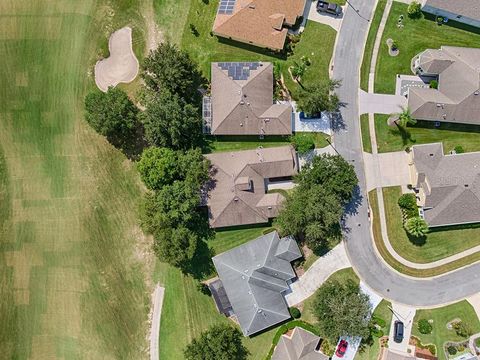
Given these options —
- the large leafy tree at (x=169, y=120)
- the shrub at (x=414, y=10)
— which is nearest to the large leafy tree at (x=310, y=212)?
the large leafy tree at (x=169, y=120)

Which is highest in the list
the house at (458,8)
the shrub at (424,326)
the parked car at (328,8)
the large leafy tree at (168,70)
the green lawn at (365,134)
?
the house at (458,8)

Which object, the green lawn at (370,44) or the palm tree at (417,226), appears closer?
the palm tree at (417,226)

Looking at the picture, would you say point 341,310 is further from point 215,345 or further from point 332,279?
point 215,345

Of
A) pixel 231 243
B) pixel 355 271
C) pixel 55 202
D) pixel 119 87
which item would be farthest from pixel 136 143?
pixel 355 271

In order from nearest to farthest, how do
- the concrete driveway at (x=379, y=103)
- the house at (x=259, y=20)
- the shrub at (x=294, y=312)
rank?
the house at (x=259, y=20) < the shrub at (x=294, y=312) < the concrete driveway at (x=379, y=103)

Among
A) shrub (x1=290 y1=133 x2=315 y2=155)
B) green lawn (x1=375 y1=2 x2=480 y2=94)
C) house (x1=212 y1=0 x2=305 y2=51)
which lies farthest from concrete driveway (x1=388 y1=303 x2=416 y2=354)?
house (x1=212 y1=0 x2=305 y2=51)

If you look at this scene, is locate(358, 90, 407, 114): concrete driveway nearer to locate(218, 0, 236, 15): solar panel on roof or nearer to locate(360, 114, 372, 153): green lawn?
locate(360, 114, 372, 153): green lawn

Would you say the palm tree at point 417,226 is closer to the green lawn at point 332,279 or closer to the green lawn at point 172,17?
the green lawn at point 332,279
